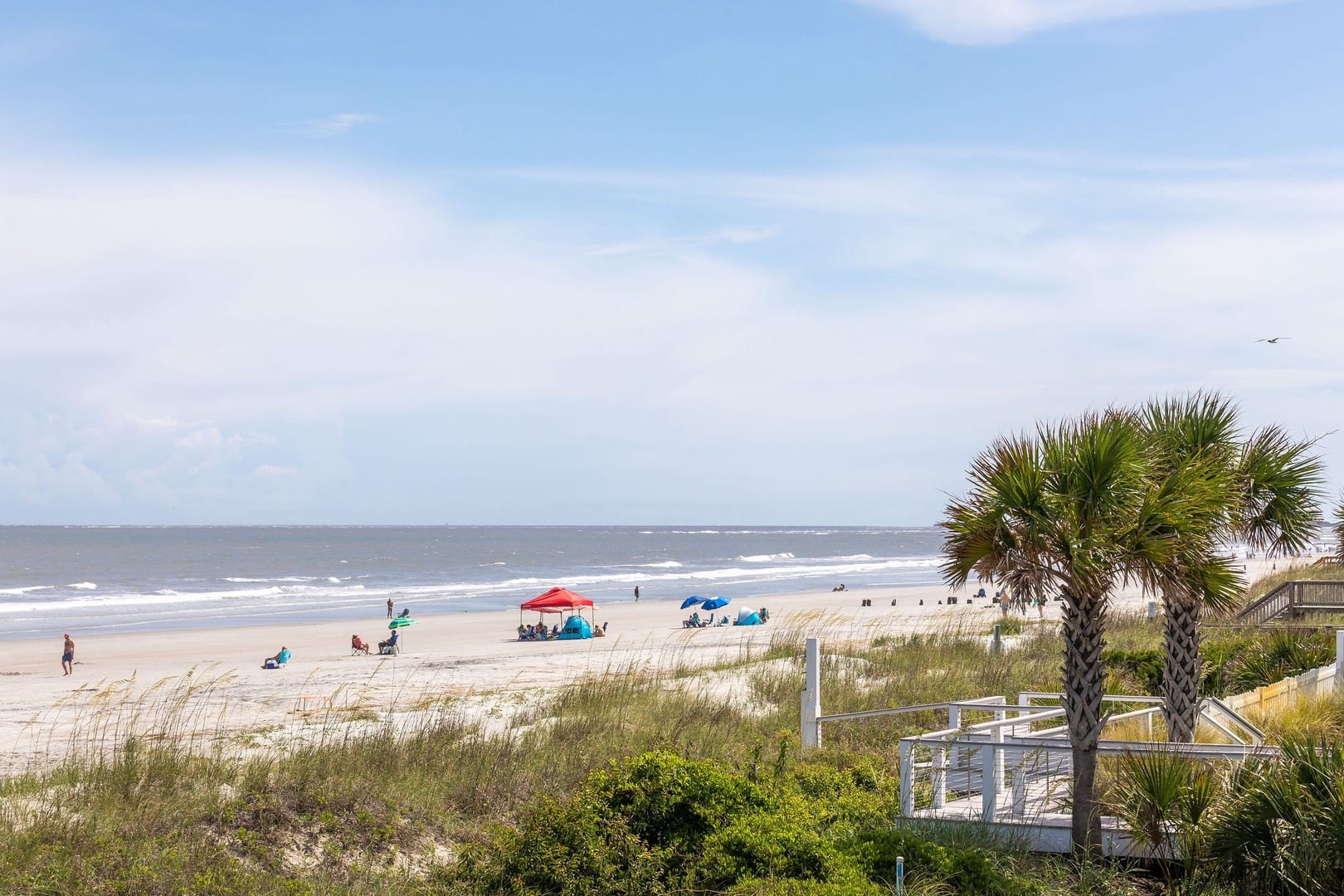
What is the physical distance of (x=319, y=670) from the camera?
26297 mm

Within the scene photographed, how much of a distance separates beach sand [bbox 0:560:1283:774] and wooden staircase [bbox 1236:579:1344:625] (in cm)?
639

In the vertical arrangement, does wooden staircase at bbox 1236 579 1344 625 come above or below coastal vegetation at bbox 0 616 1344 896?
above

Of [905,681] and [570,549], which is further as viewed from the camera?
[570,549]

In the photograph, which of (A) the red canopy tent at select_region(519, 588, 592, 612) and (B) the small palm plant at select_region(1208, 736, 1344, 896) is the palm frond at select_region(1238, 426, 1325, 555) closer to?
(B) the small palm plant at select_region(1208, 736, 1344, 896)

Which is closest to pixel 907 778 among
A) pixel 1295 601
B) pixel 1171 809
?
pixel 1171 809

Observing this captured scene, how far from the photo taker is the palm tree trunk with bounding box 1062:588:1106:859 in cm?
821

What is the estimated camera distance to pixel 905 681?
60.2ft

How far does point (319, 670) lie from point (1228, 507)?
21.6 metres

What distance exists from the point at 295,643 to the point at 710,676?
20.6m

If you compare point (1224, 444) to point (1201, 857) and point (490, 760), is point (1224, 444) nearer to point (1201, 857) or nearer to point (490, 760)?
point (1201, 857)

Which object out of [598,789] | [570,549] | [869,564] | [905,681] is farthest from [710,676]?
[570,549]

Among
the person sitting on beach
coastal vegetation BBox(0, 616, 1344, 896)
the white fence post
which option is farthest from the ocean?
the white fence post

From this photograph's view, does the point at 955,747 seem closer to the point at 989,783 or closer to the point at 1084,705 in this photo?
the point at 989,783

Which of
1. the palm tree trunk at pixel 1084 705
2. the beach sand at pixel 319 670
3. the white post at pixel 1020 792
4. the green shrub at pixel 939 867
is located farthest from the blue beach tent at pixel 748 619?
the green shrub at pixel 939 867
